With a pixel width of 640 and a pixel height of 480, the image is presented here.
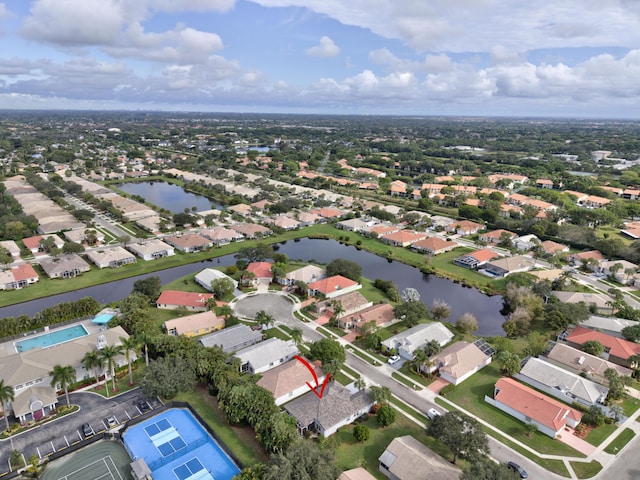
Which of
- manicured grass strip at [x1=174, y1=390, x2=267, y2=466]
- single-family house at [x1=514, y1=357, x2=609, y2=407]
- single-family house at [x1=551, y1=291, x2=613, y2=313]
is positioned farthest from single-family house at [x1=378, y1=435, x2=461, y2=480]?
single-family house at [x1=551, y1=291, x2=613, y2=313]

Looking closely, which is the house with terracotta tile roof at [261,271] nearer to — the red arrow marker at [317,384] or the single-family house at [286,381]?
the red arrow marker at [317,384]

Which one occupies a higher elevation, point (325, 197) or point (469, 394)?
point (325, 197)

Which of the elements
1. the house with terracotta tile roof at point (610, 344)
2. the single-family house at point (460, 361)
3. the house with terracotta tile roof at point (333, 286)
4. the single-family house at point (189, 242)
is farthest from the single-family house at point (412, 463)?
→ the single-family house at point (189, 242)

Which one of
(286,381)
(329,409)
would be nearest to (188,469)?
(286,381)

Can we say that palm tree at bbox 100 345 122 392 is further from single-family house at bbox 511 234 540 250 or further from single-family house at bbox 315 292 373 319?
single-family house at bbox 511 234 540 250

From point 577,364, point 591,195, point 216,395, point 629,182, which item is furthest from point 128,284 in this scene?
point 629,182

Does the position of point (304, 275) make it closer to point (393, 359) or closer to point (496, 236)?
point (393, 359)

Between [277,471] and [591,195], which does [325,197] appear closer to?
[591,195]
